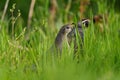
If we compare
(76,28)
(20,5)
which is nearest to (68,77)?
(76,28)

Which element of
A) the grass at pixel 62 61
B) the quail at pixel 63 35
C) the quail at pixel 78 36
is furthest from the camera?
the quail at pixel 63 35

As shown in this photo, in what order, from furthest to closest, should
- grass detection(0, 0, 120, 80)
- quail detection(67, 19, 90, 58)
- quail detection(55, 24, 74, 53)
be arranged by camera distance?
quail detection(55, 24, 74, 53), quail detection(67, 19, 90, 58), grass detection(0, 0, 120, 80)

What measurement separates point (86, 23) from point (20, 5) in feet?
7.09

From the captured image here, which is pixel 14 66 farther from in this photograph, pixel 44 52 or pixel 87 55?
pixel 87 55

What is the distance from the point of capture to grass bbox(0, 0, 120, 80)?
358 cm

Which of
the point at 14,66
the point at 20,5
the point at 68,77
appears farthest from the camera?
the point at 20,5

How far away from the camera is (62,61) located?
391 cm

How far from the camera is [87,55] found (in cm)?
412

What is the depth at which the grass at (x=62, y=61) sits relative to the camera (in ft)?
11.7

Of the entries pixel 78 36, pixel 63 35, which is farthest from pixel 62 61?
pixel 63 35

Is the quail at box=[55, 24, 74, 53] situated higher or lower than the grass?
higher

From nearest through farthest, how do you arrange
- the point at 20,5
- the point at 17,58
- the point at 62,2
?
the point at 17,58 < the point at 20,5 < the point at 62,2

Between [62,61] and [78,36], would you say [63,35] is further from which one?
[62,61]

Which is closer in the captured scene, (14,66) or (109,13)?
(14,66)
